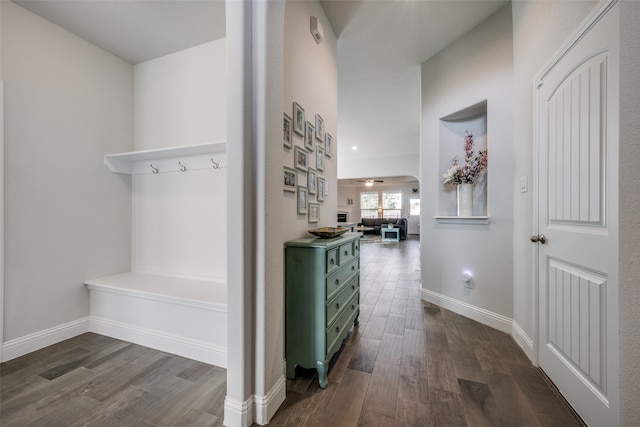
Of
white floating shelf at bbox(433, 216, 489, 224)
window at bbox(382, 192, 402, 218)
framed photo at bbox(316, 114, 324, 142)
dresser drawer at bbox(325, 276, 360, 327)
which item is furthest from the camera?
window at bbox(382, 192, 402, 218)

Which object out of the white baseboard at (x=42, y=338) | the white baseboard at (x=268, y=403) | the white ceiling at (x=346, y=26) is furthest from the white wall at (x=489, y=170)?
the white baseboard at (x=42, y=338)

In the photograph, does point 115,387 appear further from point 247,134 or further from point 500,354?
point 500,354

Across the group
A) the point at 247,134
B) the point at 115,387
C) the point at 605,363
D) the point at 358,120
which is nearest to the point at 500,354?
the point at 605,363

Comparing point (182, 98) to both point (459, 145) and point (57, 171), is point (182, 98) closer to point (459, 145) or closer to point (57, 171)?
point (57, 171)

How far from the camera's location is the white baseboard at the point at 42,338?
1813 mm

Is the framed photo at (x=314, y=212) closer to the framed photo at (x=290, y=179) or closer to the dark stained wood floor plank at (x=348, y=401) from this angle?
the framed photo at (x=290, y=179)

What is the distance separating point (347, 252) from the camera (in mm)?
1945

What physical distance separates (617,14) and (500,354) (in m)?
2.10

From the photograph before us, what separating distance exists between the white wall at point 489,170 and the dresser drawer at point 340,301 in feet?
4.13

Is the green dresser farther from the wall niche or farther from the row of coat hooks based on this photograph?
the wall niche

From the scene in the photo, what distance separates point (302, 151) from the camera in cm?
180

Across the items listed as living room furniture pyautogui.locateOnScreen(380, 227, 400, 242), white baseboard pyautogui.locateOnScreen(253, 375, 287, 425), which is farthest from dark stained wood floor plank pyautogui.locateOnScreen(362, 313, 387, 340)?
living room furniture pyautogui.locateOnScreen(380, 227, 400, 242)

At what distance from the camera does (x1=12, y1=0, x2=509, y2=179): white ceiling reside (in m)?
1.94

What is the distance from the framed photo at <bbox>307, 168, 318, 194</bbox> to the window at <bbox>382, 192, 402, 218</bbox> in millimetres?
11655
